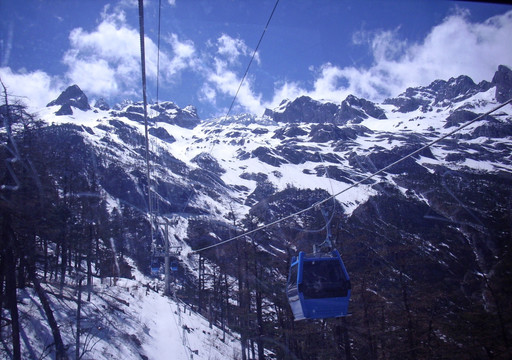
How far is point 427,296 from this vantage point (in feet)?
66.0

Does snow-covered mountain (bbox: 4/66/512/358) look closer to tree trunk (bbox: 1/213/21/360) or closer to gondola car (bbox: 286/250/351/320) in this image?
tree trunk (bbox: 1/213/21/360)

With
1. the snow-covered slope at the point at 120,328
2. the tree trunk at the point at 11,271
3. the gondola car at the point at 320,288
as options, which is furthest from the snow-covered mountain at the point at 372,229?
the gondola car at the point at 320,288

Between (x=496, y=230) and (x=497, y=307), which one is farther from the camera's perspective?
(x=496, y=230)

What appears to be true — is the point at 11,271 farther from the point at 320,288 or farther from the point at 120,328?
the point at 120,328

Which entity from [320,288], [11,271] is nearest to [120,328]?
[11,271]

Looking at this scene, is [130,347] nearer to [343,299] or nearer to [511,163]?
[343,299]

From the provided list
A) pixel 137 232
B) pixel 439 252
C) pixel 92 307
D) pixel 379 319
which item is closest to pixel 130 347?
pixel 92 307

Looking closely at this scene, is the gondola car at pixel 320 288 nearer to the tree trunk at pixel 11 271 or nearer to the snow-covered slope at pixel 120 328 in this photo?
the tree trunk at pixel 11 271

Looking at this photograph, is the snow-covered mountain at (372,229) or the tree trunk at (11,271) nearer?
the tree trunk at (11,271)

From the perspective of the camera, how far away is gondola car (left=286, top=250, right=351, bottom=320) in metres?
13.1

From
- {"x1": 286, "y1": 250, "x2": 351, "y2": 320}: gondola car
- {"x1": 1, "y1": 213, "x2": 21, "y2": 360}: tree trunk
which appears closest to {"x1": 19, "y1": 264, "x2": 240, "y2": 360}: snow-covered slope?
{"x1": 1, "y1": 213, "x2": 21, "y2": 360}: tree trunk

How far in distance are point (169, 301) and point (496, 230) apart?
1294 inches

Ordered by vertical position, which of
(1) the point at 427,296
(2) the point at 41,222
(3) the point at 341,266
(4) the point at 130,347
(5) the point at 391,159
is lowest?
(4) the point at 130,347

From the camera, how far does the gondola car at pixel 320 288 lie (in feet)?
43.0
